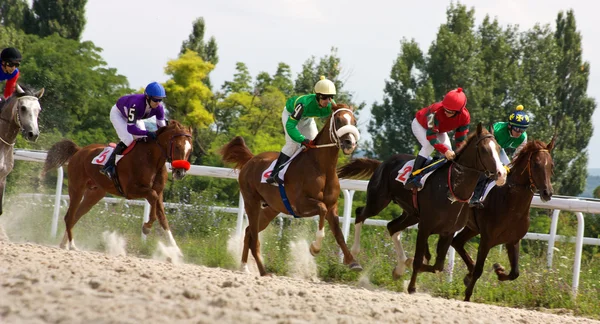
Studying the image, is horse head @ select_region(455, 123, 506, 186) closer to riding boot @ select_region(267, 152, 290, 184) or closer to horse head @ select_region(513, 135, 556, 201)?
horse head @ select_region(513, 135, 556, 201)

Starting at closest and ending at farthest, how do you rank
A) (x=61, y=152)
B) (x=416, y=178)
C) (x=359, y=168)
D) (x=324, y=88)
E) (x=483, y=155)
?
(x=483, y=155)
(x=324, y=88)
(x=416, y=178)
(x=359, y=168)
(x=61, y=152)

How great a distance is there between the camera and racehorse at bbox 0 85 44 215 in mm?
8688

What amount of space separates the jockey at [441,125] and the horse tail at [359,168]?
1.41m

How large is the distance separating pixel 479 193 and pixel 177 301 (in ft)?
13.8

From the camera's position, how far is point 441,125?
814 cm

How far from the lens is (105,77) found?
34562 millimetres

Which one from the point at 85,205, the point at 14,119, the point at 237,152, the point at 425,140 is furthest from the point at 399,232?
the point at 14,119

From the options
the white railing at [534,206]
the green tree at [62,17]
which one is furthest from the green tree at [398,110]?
the white railing at [534,206]

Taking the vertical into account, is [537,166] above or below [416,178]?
above

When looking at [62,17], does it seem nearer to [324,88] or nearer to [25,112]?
[25,112]

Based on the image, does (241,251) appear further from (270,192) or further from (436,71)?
(436,71)

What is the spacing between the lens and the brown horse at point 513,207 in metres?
7.82

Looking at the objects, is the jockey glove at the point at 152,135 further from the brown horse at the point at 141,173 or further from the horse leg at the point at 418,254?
the horse leg at the point at 418,254

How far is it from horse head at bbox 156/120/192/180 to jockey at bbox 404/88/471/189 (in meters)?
2.38
